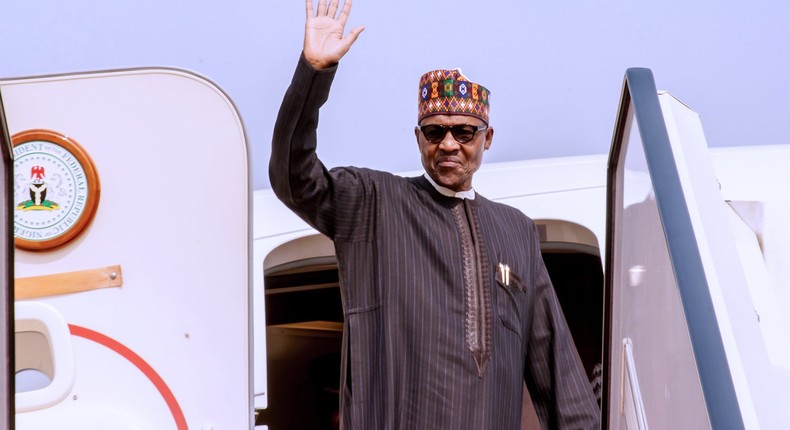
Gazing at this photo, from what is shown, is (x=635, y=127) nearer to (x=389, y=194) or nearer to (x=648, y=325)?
(x=648, y=325)

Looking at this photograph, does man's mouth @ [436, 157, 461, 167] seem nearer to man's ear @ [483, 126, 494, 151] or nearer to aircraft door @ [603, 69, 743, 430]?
man's ear @ [483, 126, 494, 151]

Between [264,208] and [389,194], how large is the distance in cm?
167

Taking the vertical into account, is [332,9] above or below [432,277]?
above

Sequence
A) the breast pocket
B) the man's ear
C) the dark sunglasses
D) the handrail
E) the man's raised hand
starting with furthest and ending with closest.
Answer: the man's ear
the dark sunglasses
the breast pocket
the man's raised hand
the handrail

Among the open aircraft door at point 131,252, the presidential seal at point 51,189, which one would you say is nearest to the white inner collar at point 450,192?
the open aircraft door at point 131,252

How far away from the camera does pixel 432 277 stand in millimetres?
2795

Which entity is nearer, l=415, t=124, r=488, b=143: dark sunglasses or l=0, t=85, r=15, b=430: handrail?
l=0, t=85, r=15, b=430: handrail

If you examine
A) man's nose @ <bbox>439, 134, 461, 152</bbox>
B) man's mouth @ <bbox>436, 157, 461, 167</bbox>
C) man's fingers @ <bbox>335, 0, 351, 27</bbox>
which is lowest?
man's mouth @ <bbox>436, 157, 461, 167</bbox>

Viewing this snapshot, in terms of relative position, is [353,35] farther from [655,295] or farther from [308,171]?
[655,295]

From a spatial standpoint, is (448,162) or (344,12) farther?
(448,162)

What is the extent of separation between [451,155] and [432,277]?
32 centimetres

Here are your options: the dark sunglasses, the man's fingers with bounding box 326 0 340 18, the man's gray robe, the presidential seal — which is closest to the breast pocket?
the man's gray robe

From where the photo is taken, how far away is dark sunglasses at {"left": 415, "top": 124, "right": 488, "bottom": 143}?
2.93 meters

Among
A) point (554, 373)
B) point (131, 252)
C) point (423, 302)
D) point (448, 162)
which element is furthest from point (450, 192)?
point (131, 252)
